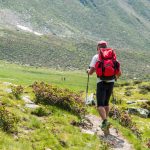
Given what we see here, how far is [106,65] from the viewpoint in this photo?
16984 millimetres

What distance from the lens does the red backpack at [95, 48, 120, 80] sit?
55.7ft

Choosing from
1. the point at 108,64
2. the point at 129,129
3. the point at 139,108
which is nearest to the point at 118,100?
the point at 139,108

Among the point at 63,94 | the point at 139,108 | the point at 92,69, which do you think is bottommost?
the point at 139,108

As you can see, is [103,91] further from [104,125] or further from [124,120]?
[124,120]

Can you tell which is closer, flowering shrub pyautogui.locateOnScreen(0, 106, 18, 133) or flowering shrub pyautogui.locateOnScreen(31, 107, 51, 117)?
flowering shrub pyautogui.locateOnScreen(0, 106, 18, 133)

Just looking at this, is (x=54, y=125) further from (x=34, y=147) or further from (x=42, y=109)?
(x=34, y=147)

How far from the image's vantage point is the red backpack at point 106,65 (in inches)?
669

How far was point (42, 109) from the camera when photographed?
18875 millimetres

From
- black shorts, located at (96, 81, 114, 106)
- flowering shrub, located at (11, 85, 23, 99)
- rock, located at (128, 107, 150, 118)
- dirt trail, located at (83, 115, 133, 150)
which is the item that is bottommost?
rock, located at (128, 107, 150, 118)

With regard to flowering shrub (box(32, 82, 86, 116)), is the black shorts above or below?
above

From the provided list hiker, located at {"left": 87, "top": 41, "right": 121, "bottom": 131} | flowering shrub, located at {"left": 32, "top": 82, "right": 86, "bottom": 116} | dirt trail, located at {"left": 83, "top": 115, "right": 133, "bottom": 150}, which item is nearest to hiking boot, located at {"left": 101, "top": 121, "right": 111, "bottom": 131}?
hiker, located at {"left": 87, "top": 41, "right": 121, "bottom": 131}

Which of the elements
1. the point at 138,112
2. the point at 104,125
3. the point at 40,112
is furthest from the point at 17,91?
the point at 138,112

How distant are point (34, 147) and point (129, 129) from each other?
26.4 feet

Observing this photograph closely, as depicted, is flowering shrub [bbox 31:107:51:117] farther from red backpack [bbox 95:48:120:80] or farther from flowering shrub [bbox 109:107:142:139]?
flowering shrub [bbox 109:107:142:139]
